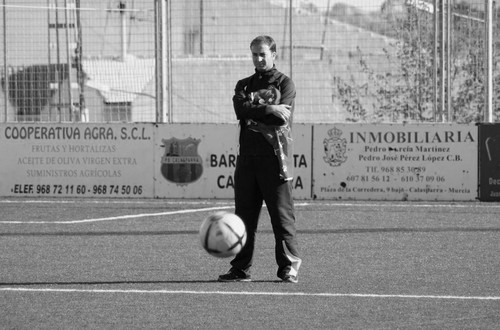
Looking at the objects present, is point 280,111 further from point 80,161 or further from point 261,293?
point 80,161

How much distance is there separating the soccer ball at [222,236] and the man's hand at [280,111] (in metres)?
0.88

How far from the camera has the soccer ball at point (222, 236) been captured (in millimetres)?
8375

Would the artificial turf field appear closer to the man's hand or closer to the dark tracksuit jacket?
the dark tracksuit jacket

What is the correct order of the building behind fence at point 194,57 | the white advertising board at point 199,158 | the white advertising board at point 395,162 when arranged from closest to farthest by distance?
the white advertising board at point 395,162 → the white advertising board at point 199,158 → the building behind fence at point 194,57

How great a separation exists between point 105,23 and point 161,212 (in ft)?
17.0

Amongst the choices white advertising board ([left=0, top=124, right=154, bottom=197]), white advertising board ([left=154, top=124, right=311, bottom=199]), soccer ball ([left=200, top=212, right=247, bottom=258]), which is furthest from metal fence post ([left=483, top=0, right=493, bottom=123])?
soccer ball ([left=200, top=212, right=247, bottom=258])

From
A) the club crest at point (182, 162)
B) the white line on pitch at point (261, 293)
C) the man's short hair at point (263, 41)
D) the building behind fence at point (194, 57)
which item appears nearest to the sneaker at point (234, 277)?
the white line on pitch at point (261, 293)

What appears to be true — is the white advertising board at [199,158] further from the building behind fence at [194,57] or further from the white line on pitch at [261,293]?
the white line on pitch at [261,293]

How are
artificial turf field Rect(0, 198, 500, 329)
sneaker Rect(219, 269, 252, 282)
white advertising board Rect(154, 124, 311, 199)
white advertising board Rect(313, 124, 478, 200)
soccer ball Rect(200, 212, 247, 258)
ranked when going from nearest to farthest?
artificial turf field Rect(0, 198, 500, 329)
soccer ball Rect(200, 212, 247, 258)
sneaker Rect(219, 269, 252, 282)
white advertising board Rect(313, 124, 478, 200)
white advertising board Rect(154, 124, 311, 199)

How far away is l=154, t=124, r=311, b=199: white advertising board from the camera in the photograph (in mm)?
16625

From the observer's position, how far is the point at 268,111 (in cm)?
861

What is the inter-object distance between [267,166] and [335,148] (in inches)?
301

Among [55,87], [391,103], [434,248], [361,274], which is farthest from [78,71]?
[361,274]

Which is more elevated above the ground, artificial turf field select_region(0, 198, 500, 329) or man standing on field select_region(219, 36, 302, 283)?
man standing on field select_region(219, 36, 302, 283)
